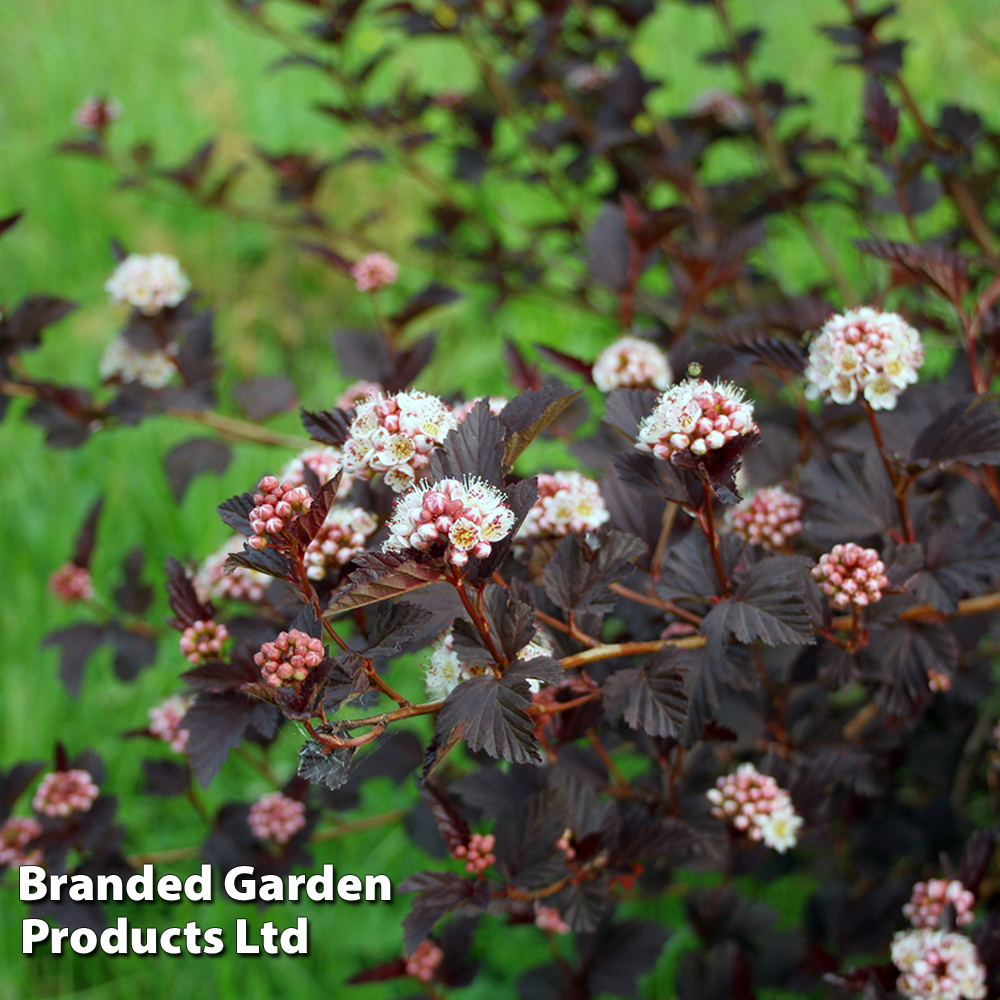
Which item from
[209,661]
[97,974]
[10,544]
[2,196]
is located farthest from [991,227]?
[2,196]

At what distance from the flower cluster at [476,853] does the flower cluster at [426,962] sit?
30 cm

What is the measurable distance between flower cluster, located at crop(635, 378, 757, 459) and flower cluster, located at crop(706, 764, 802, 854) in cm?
48

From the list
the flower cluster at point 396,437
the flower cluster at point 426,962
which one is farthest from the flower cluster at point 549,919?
the flower cluster at point 396,437

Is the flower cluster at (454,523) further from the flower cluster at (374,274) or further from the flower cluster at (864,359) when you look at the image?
the flower cluster at (374,274)

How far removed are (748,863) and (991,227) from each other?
1347 millimetres

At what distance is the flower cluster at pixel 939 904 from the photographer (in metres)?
1.12

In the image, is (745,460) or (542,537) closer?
(542,537)

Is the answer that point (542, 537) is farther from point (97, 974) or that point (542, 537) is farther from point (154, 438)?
point (154, 438)

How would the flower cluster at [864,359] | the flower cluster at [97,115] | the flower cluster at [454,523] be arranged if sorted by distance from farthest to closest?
the flower cluster at [97,115] → the flower cluster at [864,359] → the flower cluster at [454,523]

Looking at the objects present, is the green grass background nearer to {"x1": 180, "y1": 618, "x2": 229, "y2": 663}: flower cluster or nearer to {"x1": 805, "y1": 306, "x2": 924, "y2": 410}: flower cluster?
{"x1": 180, "y1": 618, "x2": 229, "y2": 663}: flower cluster

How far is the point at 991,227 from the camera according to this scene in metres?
1.97

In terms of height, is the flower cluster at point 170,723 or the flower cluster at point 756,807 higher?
the flower cluster at point 170,723

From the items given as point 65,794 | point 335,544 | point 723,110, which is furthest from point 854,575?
point 723,110

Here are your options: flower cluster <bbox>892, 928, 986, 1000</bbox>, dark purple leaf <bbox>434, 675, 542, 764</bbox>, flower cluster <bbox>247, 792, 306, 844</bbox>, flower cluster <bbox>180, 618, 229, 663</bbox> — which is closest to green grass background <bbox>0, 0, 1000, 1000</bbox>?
flower cluster <bbox>180, 618, 229, 663</bbox>
